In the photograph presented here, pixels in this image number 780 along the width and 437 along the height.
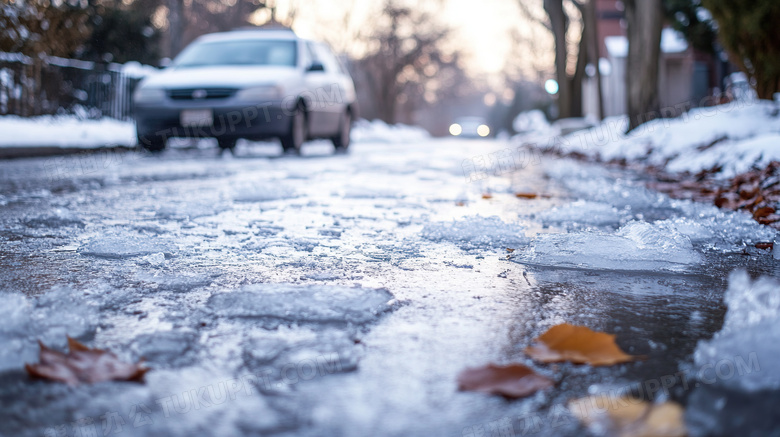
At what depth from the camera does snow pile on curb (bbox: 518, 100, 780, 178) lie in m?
5.78

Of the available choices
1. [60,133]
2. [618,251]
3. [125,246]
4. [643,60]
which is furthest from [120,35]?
[618,251]

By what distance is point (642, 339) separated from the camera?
63.7 inches

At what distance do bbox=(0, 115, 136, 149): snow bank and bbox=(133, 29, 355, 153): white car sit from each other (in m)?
1.18

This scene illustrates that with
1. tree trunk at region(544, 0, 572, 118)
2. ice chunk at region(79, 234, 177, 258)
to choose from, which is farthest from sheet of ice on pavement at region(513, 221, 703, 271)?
tree trunk at region(544, 0, 572, 118)

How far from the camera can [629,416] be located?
1190 mm

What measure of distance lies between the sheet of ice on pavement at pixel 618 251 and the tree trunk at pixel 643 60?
8.49 meters

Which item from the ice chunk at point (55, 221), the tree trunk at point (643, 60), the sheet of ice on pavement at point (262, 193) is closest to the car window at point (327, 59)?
the tree trunk at point (643, 60)

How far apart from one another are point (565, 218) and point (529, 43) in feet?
150

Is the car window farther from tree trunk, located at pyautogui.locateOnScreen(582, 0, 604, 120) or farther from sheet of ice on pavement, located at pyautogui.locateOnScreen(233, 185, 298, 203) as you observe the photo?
tree trunk, located at pyautogui.locateOnScreen(582, 0, 604, 120)

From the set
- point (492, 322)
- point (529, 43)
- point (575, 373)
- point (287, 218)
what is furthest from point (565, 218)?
point (529, 43)

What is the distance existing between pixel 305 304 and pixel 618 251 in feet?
3.95

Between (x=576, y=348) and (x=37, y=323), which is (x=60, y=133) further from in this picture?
(x=576, y=348)

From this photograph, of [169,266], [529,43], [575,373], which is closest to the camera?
[575,373]

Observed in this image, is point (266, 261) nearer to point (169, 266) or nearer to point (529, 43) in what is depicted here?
point (169, 266)
